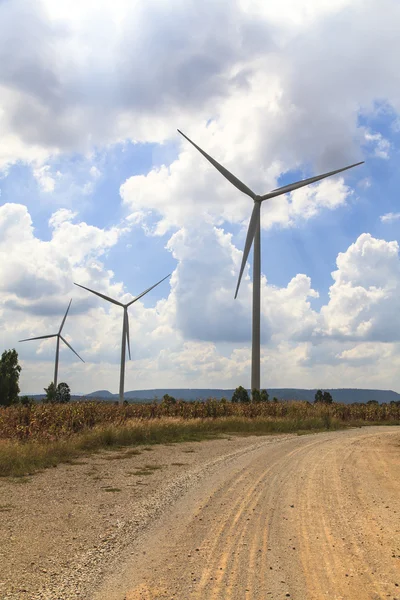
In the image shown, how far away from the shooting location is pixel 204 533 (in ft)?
26.3

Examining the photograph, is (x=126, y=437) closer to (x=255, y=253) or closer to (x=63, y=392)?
(x=255, y=253)

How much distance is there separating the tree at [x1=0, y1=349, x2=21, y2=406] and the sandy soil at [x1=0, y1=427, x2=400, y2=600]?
160 feet

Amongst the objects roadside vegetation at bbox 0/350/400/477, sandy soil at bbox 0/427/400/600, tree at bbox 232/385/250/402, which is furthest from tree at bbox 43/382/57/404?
sandy soil at bbox 0/427/400/600

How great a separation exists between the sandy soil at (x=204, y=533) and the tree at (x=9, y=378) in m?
48.9

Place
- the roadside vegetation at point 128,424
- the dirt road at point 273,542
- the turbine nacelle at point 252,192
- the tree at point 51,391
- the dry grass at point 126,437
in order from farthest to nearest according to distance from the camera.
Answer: the tree at point 51,391, the turbine nacelle at point 252,192, the roadside vegetation at point 128,424, the dry grass at point 126,437, the dirt road at point 273,542

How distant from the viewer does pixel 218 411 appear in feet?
117

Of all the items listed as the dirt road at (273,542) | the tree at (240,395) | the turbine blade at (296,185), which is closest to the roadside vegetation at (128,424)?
the dirt road at (273,542)

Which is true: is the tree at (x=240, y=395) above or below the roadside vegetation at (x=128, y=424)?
above

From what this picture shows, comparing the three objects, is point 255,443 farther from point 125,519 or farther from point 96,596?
point 96,596

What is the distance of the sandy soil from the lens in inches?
236

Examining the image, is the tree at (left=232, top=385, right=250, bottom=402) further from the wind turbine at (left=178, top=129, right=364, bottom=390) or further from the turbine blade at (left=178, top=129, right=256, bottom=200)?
the turbine blade at (left=178, top=129, right=256, bottom=200)

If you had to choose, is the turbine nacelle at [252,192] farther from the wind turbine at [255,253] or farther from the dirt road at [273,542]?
the dirt road at [273,542]

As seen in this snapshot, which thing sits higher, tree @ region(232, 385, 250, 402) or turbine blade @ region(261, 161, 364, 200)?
turbine blade @ region(261, 161, 364, 200)

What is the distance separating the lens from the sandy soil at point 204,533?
5984 millimetres
